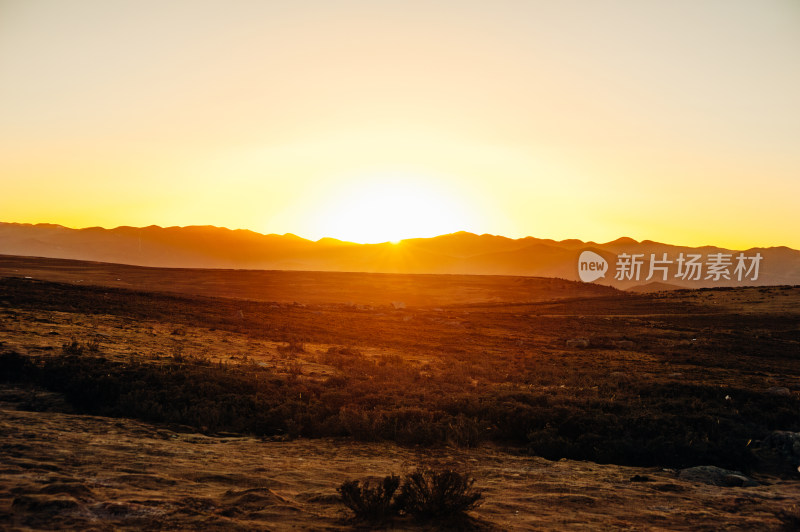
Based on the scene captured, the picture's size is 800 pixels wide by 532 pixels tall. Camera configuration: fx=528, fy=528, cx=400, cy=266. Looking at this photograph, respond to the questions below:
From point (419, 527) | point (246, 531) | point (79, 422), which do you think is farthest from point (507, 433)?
point (79, 422)

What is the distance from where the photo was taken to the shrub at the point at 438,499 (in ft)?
24.1

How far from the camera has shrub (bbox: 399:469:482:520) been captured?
734cm

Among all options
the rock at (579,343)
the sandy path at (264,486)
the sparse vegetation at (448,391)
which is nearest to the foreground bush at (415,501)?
the sandy path at (264,486)

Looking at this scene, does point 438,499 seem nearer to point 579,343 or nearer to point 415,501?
point 415,501

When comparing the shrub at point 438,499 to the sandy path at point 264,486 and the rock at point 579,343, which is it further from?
the rock at point 579,343

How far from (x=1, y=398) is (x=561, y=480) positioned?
41.7 feet

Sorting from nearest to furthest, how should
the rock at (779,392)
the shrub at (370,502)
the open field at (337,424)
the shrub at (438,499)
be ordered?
1. the shrub at (370,502)
2. the shrub at (438,499)
3. the open field at (337,424)
4. the rock at (779,392)

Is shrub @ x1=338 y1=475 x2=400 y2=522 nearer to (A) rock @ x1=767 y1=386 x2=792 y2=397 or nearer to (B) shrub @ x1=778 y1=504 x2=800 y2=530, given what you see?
(B) shrub @ x1=778 y1=504 x2=800 y2=530

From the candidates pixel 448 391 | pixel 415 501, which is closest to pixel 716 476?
pixel 415 501

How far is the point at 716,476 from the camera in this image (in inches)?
400

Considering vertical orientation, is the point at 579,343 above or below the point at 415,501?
below

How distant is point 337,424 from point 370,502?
17.9 feet

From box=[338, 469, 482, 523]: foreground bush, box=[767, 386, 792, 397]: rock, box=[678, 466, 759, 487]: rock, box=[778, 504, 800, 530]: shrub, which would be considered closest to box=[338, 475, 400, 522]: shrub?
box=[338, 469, 482, 523]: foreground bush

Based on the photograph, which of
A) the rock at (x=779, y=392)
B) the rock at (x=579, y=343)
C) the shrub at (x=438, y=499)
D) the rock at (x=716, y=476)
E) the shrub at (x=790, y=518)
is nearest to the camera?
the shrub at (x=438, y=499)
